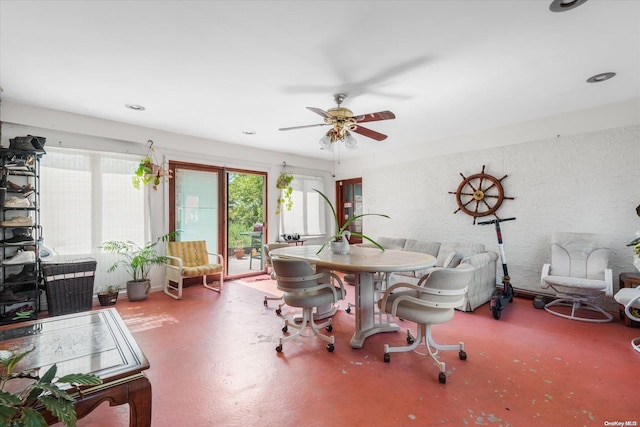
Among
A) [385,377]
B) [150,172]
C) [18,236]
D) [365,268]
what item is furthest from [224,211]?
[385,377]

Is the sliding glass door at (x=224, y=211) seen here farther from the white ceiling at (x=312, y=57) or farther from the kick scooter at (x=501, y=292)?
the kick scooter at (x=501, y=292)

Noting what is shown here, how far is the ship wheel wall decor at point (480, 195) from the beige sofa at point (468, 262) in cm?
60

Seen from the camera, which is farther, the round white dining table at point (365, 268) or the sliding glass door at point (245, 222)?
the sliding glass door at point (245, 222)

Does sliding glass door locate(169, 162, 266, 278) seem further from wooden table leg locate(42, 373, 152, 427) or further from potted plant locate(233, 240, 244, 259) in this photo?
wooden table leg locate(42, 373, 152, 427)

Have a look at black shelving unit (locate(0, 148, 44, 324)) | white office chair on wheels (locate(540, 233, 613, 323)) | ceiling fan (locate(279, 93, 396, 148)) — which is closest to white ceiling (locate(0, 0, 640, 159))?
ceiling fan (locate(279, 93, 396, 148))

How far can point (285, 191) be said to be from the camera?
6.27 meters

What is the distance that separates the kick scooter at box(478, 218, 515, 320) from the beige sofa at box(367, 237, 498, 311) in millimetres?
127

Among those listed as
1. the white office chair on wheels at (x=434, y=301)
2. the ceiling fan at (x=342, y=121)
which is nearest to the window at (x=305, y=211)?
the ceiling fan at (x=342, y=121)

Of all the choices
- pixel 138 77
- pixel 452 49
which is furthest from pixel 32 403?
pixel 452 49

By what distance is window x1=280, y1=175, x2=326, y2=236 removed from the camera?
641 centimetres

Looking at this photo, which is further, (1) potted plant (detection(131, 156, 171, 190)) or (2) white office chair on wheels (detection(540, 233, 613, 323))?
(1) potted plant (detection(131, 156, 171, 190))

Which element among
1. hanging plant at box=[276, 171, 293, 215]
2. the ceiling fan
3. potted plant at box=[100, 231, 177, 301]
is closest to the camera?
the ceiling fan

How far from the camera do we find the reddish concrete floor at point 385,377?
178cm

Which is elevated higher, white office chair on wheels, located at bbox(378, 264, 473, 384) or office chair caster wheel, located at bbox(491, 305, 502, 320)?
white office chair on wheels, located at bbox(378, 264, 473, 384)
